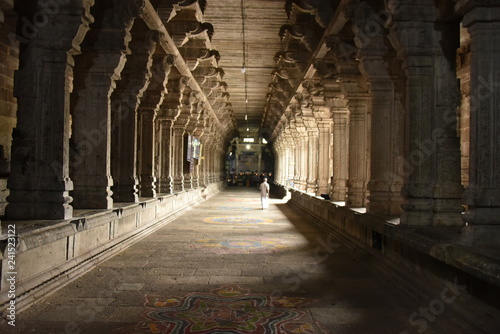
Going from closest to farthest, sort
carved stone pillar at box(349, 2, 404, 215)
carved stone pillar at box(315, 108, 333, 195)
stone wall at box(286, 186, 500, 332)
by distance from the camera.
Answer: stone wall at box(286, 186, 500, 332) → carved stone pillar at box(349, 2, 404, 215) → carved stone pillar at box(315, 108, 333, 195)

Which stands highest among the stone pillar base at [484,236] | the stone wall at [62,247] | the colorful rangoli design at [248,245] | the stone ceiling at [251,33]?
the stone ceiling at [251,33]

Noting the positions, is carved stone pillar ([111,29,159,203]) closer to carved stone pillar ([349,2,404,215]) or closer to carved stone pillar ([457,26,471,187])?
carved stone pillar ([349,2,404,215])

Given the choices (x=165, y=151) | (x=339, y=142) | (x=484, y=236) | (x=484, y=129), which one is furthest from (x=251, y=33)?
(x=484, y=236)

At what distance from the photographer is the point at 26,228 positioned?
4.64 meters

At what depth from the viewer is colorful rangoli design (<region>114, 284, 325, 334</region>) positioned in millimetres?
3443

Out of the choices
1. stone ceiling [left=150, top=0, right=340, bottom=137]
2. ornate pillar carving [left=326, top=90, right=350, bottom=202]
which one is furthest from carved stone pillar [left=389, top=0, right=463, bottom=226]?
ornate pillar carving [left=326, top=90, right=350, bottom=202]

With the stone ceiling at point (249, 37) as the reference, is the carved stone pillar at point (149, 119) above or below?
below

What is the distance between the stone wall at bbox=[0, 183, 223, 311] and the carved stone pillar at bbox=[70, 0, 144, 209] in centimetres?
59

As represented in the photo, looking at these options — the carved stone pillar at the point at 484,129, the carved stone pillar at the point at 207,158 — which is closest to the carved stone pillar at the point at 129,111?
the carved stone pillar at the point at 484,129

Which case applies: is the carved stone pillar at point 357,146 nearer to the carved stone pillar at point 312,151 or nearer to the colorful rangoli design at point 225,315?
the colorful rangoli design at point 225,315

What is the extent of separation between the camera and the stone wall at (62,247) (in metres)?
3.95

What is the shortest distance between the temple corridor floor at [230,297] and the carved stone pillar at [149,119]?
4.14 metres

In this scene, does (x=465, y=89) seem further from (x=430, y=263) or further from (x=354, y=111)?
(x=430, y=263)

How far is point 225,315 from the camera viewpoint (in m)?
3.78
